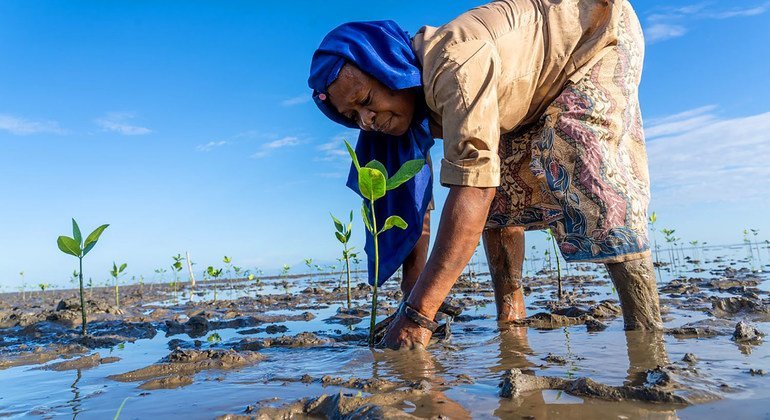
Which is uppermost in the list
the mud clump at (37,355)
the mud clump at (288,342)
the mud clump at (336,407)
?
the mud clump at (37,355)

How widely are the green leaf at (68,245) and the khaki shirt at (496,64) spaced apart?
2877mm

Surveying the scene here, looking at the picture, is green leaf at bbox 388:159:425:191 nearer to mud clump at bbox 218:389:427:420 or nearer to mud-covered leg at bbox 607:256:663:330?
mud-covered leg at bbox 607:256:663:330

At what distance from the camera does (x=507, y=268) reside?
3.40 m

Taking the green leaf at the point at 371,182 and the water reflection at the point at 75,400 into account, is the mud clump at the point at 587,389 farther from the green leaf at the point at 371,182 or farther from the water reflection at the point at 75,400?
the green leaf at the point at 371,182

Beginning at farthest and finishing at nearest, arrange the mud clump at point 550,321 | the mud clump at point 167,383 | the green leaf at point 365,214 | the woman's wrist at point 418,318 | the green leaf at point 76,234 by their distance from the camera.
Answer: the green leaf at point 76,234, the mud clump at point 550,321, the green leaf at point 365,214, the woman's wrist at point 418,318, the mud clump at point 167,383

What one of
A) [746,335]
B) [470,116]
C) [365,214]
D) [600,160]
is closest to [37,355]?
[365,214]

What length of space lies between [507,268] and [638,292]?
3.33 feet

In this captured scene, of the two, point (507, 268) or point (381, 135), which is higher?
point (381, 135)

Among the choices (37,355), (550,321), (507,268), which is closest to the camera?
(37,355)

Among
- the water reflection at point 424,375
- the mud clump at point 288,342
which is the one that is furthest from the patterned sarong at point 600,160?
the mud clump at point 288,342

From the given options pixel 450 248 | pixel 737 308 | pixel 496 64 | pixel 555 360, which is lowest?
pixel 737 308

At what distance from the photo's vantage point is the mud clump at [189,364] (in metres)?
2.08

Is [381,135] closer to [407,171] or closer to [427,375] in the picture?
[407,171]

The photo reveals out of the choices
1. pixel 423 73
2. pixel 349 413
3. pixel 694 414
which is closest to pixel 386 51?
pixel 423 73
